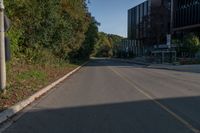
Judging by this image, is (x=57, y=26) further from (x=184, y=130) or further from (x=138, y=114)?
(x=184, y=130)

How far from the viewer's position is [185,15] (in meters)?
91.2

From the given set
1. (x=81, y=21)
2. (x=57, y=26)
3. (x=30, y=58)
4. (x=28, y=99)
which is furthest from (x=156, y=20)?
(x=28, y=99)

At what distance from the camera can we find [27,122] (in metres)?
11.4

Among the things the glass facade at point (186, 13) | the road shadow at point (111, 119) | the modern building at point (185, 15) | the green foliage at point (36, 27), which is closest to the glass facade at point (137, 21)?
the modern building at point (185, 15)

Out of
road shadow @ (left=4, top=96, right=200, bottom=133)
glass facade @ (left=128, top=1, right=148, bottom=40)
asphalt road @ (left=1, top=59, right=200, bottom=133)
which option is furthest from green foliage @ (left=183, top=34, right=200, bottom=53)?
road shadow @ (left=4, top=96, right=200, bottom=133)

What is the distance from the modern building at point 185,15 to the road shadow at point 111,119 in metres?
72.9

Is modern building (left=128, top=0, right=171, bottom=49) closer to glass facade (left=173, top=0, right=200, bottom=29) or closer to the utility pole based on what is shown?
glass facade (left=173, top=0, right=200, bottom=29)

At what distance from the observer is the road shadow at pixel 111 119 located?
10289mm

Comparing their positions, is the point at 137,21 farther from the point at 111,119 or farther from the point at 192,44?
the point at 111,119

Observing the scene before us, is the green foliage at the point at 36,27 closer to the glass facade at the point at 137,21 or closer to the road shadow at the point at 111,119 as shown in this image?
the road shadow at the point at 111,119

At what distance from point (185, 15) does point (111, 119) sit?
8181cm

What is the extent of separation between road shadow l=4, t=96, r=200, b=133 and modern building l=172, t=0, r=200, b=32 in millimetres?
72884

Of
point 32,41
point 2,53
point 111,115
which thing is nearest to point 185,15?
point 32,41

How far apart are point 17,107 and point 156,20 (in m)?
78.6
